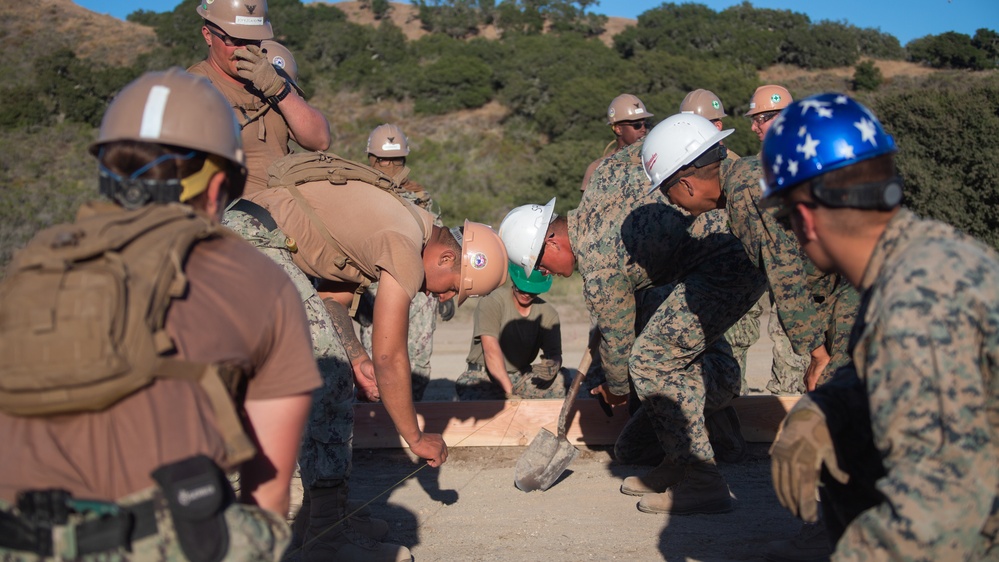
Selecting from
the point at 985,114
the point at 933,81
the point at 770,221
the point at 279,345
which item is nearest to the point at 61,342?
the point at 279,345

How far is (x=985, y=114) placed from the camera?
1859cm

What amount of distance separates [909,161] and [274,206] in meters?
16.7

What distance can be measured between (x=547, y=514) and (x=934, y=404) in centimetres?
353

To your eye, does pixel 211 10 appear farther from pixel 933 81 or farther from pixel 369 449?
pixel 933 81

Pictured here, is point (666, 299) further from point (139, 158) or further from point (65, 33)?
point (65, 33)

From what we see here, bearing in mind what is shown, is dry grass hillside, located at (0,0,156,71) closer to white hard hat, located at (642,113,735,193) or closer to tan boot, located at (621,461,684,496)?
white hard hat, located at (642,113,735,193)

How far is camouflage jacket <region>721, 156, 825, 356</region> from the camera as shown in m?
4.77

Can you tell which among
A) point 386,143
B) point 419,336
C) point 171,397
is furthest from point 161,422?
point 386,143

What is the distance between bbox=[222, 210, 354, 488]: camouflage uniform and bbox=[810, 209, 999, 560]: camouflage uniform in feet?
9.18

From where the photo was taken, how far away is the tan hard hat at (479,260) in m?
4.76

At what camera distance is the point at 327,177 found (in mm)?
4660

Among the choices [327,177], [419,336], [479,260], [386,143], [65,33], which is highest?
[327,177]

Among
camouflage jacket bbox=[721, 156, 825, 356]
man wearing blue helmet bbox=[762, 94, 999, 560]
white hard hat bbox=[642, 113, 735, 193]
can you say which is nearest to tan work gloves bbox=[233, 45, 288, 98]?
white hard hat bbox=[642, 113, 735, 193]

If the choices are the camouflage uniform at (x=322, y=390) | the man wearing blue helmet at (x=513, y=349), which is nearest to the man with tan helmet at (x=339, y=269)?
the camouflage uniform at (x=322, y=390)
